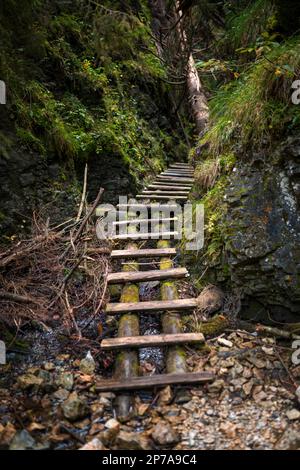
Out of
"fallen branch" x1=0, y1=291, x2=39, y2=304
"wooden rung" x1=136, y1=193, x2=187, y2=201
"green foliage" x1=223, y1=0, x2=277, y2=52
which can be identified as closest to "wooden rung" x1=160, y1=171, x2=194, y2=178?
"wooden rung" x1=136, y1=193, x2=187, y2=201

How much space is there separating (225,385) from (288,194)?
6.22 feet

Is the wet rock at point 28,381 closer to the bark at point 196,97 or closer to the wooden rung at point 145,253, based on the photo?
the wooden rung at point 145,253

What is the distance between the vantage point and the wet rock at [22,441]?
2240 mm

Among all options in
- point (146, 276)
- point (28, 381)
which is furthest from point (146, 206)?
point (28, 381)

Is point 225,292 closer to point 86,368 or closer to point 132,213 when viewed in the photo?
point 86,368

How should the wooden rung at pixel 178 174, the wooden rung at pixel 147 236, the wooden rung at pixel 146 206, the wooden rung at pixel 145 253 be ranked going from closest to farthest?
the wooden rung at pixel 145 253 → the wooden rung at pixel 147 236 → the wooden rung at pixel 146 206 → the wooden rung at pixel 178 174

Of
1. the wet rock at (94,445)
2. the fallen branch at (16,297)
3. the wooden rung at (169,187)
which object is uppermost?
the wooden rung at (169,187)

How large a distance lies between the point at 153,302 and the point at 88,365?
831mm

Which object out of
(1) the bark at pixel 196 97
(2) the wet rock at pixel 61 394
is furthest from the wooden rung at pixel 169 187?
(2) the wet rock at pixel 61 394

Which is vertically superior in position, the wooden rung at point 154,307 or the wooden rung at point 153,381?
the wooden rung at point 154,307

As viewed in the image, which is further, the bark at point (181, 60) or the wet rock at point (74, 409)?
the bark at point (181, 60)

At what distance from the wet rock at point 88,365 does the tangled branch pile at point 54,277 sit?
30 centimetres

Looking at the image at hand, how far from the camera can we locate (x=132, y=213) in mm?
5445

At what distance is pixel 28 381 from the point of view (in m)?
2.79
